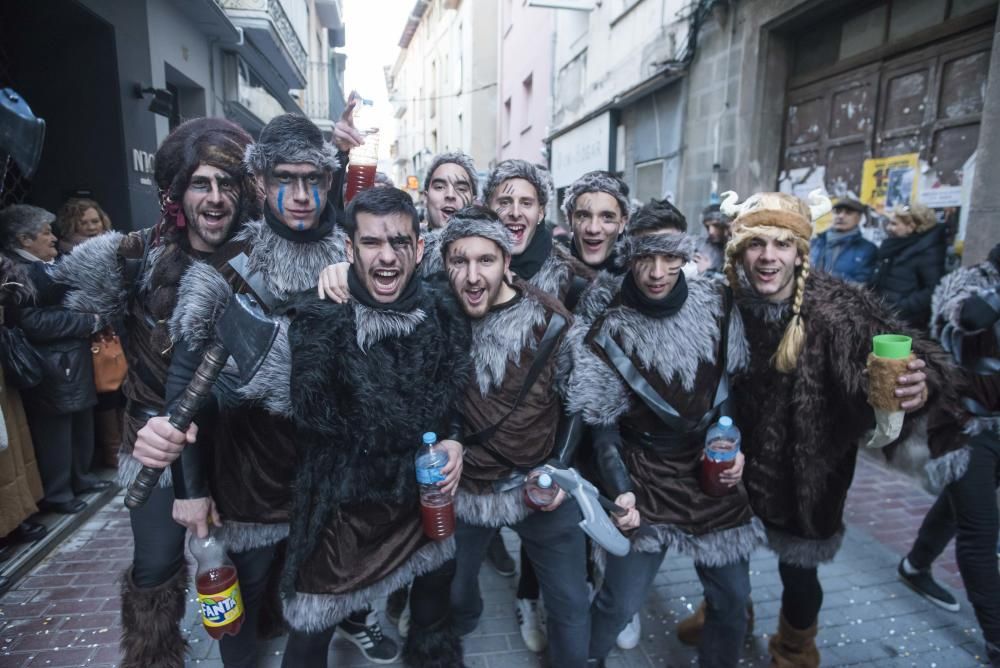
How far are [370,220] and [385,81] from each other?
6143 centimetres

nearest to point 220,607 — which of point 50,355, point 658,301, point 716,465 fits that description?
point 716,465

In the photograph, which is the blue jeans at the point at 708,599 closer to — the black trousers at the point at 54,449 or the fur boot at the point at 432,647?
the fur boot at the point at 432,647

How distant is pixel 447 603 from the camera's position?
2395mm

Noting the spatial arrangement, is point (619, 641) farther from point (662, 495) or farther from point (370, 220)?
point (370, 220)

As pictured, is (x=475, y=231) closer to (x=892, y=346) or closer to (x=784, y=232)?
(x=784, y=232)

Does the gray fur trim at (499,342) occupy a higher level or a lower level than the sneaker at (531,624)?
higher

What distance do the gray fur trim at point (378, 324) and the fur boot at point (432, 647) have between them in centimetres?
127

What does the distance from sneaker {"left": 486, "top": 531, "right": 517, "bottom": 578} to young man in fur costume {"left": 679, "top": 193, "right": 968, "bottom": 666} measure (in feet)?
5.35

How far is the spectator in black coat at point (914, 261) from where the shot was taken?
4438 millimetres

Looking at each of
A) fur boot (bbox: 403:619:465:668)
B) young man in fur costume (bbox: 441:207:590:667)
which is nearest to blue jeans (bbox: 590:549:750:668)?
young man in fur costume (bbox: 441:207:590:667)

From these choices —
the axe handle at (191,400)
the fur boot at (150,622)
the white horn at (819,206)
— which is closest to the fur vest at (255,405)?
the axe handle at (191,400)

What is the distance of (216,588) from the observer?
1916 mm

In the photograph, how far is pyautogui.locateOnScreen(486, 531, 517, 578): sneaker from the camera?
11.7 ft

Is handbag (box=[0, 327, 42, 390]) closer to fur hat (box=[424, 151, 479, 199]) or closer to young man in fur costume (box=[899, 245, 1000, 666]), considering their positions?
fur hat (box=[424, 151, 479, 199])
